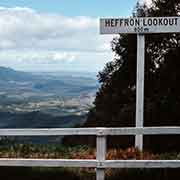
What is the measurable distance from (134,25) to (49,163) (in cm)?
387

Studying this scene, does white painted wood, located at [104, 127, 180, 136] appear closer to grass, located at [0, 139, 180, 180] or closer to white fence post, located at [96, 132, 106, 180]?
white fence post, located at [96, 132, 106, 180]

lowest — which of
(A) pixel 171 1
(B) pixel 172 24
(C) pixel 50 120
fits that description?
(C) pixel 50 120

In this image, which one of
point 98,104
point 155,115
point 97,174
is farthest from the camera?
point 98,104

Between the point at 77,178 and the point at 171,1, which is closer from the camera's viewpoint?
the point at 77,178

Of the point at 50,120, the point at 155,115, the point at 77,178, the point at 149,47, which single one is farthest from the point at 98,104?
the point at 50,120

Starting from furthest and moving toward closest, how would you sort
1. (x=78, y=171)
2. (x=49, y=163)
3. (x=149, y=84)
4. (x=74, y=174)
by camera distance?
(x=149, y=84), (x=78, y=171), (x=74, y=174), (x=49, y=163)

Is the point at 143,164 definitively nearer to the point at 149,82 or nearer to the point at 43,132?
the point at 43,132

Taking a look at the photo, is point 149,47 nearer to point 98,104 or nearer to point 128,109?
point 128,109

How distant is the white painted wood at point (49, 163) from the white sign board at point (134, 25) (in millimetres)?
3485

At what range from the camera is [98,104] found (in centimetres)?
2597

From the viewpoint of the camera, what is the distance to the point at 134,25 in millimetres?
13180

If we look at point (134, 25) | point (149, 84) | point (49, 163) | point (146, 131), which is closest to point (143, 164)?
point (146, 131)

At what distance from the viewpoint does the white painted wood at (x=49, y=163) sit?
10.5m

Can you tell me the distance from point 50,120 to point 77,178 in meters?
85.5
